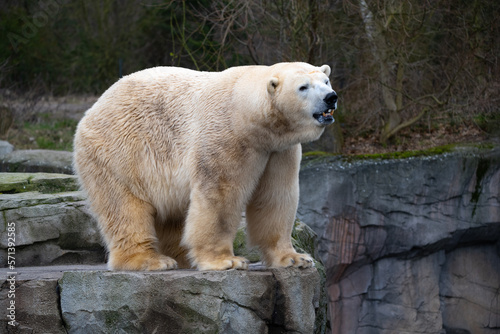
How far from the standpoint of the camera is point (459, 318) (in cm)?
776

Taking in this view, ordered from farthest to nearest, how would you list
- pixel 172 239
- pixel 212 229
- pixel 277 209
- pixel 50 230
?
pixel 50 230 → pixel 172 239 → pixel 277 209 → pixel 212 229

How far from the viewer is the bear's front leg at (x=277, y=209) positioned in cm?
366

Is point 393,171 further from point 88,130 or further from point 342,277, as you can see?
point 88,130

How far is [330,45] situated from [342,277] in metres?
2.98

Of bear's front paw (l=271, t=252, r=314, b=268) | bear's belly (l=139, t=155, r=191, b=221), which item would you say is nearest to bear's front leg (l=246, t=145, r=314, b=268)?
bear's front paw (l=271, t=252, r=314, b=268)

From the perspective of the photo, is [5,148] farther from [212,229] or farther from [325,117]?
[325,117]

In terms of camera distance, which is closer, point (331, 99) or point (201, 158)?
point (331, 99)

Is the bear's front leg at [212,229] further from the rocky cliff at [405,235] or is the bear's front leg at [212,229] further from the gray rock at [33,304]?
the rocky cliff at [405,235]

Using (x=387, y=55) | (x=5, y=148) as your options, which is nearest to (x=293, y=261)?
(x=387, y=55)

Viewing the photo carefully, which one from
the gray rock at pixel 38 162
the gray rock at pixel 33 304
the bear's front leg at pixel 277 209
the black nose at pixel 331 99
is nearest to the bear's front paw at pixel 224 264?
the bear's front leg at pixel 277 209

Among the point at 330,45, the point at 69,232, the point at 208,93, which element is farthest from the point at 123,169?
the point at 330,45

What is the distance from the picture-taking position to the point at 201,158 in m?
3.57

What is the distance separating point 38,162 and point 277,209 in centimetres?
464

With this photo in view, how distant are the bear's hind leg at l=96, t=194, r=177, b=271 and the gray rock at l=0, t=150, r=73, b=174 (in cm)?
389
